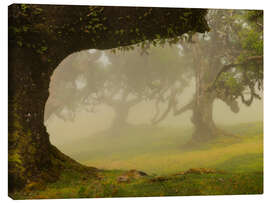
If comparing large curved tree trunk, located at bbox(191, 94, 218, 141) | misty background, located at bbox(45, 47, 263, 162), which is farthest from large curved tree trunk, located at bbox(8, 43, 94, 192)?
large curved tree trunk, located at bbox(191, 94, 218, 141)

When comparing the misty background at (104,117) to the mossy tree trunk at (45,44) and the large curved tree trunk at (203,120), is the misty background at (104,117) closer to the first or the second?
the large curved tree trunk at (203,120)

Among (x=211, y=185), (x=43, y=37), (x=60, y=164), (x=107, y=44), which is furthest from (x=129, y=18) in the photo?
(x=211, y=185)

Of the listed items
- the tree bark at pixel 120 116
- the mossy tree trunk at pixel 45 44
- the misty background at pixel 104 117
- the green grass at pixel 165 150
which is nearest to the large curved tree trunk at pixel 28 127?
the mossy tree trunk at pixel 45 44

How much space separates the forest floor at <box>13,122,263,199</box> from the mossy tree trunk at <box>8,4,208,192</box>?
0.61 meters

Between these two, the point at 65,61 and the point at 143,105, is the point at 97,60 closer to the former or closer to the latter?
the point at 65,61

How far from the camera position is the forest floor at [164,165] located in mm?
10547

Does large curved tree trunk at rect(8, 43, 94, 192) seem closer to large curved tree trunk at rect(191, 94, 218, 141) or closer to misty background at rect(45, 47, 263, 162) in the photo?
misty background at rect(45, 47, 263, 162)

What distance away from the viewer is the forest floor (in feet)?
34.6

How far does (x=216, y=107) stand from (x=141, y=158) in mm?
2976

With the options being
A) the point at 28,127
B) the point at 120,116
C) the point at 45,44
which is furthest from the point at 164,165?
the point at 45,44

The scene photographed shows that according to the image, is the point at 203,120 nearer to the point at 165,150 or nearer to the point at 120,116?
the point at 165,150

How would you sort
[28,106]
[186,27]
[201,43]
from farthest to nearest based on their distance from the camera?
[201,43], [186,27], [28,106]

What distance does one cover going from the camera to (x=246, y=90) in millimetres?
12523

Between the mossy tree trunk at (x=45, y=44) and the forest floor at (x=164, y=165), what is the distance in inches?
23.8
